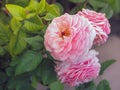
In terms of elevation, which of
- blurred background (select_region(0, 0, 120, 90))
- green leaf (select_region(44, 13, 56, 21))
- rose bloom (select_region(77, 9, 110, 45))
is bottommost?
blurred background (select_region(0, 0, 120, 90))

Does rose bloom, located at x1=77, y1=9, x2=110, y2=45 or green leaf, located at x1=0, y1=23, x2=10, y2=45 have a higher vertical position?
rose bloom, located at x1=77, y1=9, x2=110, y2=45

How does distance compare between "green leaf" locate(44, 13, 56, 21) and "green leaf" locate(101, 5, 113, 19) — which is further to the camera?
"green leaf" locate(101, 5, 113, 19)

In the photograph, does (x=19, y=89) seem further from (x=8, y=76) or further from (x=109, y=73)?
(x=109, y=73)

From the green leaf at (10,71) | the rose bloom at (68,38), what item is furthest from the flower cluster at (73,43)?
the green leaf at (10,71)

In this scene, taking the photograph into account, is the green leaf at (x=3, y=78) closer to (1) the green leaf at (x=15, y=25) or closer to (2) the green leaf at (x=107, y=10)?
(1) the green leaf at (x=15, y=25)

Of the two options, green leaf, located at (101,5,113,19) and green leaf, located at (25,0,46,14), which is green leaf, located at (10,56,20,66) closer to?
green leaf, located at (25,0,46,14)

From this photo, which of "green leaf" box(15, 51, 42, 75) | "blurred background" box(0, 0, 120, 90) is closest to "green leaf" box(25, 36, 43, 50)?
"green leaf" box(15, 51, 42, 75)
